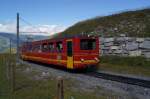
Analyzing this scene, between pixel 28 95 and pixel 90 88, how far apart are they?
3.46 meters

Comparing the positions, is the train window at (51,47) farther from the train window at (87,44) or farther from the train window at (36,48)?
the train window at (87,44)

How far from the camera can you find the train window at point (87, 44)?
25.7 meters

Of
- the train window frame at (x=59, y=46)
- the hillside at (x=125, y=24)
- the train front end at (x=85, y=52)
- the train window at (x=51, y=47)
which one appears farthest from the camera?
the hillside at (x=125, y=24)

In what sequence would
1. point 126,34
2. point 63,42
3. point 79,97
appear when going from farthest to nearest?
point 126,34
point 63,42
point 79,97

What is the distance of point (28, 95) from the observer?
50.8ft

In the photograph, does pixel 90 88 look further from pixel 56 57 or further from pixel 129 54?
pixel 129 54

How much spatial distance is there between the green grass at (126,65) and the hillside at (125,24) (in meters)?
5.07

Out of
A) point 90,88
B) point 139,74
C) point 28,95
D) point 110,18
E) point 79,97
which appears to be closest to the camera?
point 79,97

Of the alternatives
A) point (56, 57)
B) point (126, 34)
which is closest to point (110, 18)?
point (126, 34)

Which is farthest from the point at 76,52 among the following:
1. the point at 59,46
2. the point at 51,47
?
the point at 51,47

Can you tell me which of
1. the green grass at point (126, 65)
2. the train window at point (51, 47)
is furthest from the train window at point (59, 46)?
the green grass at point (126, 65)

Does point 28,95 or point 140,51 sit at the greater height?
point 140,51

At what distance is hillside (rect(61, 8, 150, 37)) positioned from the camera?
1459 inches

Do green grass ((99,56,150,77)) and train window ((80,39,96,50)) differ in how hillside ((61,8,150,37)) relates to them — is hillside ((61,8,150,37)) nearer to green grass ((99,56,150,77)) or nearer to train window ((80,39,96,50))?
green grass ((99,56,150,77))
